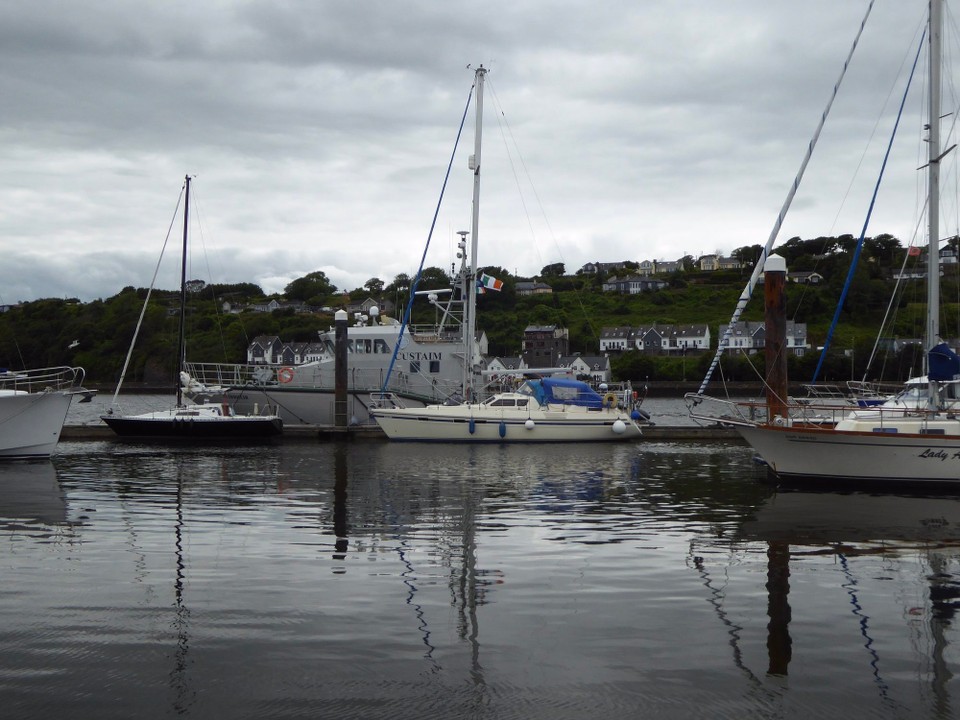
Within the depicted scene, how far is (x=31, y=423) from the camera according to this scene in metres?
24.5

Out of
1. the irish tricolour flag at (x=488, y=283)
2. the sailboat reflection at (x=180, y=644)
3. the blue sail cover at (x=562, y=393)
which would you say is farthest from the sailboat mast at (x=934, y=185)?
the sailboat reflection at (x=180, y=644)

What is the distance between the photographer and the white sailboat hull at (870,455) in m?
18.4

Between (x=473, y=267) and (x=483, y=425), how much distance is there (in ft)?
20.3

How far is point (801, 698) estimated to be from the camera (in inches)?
267

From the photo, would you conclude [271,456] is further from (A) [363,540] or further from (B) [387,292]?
(B) [387,292]

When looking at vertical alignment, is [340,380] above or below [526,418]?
above

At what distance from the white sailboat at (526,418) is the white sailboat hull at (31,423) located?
10.3 m

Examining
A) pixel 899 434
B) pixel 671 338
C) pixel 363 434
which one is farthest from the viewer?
pixel 671 338

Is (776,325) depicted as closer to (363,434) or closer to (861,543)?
(861,543)

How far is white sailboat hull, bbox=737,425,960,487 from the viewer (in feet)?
60.4

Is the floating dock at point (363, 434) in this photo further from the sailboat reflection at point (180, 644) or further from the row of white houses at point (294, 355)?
the row of white houses at point (294, 355)

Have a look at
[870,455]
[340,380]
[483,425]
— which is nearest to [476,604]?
[870,455]

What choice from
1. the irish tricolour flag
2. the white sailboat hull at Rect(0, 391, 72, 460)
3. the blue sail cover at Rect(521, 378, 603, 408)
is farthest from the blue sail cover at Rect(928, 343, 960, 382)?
the white sailboat hull at Rect(0, 391, 72, 460)

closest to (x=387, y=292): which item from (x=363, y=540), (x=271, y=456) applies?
(x=271, y=456)
